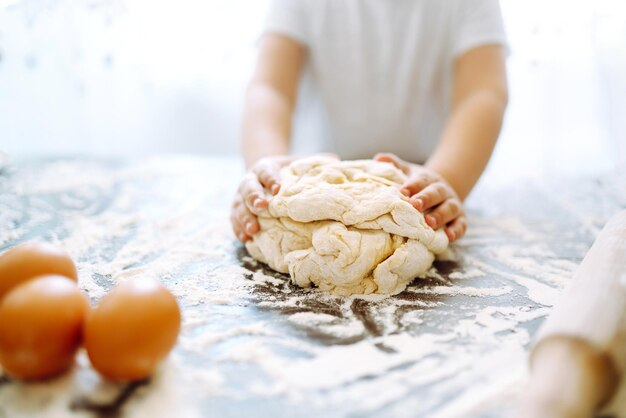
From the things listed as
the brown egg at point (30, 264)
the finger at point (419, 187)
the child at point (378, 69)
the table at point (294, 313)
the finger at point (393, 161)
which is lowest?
the table at point (294, 313)

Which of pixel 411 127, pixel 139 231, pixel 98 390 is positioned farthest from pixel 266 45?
pixel 98 390

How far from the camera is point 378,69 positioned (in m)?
1.30

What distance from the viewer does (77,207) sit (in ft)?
3.60

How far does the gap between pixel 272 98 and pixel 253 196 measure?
0.46 m

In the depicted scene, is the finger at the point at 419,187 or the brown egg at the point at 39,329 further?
the finger at the point at 419,187

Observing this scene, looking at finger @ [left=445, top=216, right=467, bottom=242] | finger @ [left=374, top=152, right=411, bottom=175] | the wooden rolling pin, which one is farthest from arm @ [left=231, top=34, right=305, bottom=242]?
the wooden rolling pin

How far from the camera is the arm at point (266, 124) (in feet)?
2.77

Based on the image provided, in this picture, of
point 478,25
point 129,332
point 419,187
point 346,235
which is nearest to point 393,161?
point 419,187

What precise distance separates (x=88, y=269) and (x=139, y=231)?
0.62 ft

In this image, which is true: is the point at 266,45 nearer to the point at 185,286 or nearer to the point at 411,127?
the point at 411,127

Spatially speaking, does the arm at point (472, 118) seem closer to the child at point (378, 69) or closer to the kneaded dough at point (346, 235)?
the child at point (378, 69)

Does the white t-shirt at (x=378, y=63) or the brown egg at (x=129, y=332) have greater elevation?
the white t-shirt at (x=378, y=63)

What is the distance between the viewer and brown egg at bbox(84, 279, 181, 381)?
0.49 meters

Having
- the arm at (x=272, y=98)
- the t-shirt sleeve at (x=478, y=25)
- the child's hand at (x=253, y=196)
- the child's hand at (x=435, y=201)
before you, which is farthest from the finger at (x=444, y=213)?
the t-shirt sleeve at (x=478, y=25)
